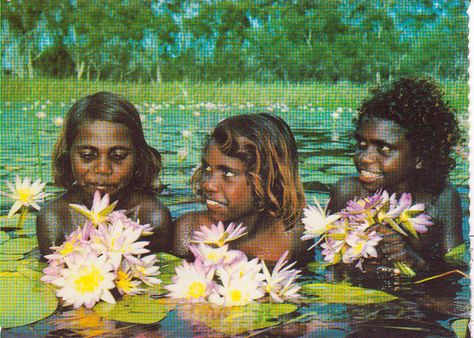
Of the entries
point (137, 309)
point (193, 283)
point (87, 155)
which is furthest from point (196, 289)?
point (87, 155)

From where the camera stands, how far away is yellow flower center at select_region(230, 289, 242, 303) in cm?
129

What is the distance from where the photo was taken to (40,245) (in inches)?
56.4

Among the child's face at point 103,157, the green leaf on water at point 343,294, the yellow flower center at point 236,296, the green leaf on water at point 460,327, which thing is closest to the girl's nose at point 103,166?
the child's face at point 103,157

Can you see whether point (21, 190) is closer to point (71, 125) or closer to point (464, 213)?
point (71, 125)

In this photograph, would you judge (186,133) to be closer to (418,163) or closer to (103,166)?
(103,166)

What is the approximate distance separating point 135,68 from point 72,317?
55 cm

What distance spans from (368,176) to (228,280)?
35 centimetres

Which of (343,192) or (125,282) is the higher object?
(343,192)

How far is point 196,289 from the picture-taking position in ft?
4.26

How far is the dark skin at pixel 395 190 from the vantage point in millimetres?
1355

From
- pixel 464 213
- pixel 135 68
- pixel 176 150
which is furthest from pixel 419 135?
pixel 135 68

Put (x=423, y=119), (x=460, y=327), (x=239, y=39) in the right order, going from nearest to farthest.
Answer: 1. (x=460, y=327)
2. (x=423, y=119)
3. (x=239, y=39)

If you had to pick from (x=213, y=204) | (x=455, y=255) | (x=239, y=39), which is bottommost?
(x=455, y=255)

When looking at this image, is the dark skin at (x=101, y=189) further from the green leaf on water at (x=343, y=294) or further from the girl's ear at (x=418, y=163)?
the girl's ear at (x=418, y=163)
